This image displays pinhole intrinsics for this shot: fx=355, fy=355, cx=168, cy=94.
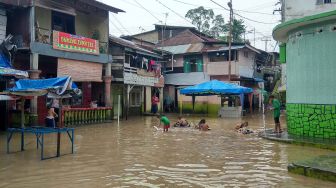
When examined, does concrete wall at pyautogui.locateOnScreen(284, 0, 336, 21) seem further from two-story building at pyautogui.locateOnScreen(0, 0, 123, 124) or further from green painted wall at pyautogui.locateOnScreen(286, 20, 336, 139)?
two-story building at pyautogui.locateOnScreen(0, 0, 123, 124)

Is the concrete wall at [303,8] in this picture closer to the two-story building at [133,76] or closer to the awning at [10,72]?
the two-story building at [133,76]

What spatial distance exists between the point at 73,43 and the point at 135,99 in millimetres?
11340

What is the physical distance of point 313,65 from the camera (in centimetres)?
1274

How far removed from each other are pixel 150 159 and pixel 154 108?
20.9 meters

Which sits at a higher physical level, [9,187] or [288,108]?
[288,108]

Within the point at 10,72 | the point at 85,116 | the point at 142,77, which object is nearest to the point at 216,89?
the point at 142,77

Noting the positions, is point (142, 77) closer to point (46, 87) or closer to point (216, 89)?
point (216, 89)

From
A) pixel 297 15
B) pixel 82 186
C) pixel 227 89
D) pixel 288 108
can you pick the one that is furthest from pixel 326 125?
pixel 297 15

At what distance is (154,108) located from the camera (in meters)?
30.9

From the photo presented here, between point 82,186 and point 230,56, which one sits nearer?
point 82,186

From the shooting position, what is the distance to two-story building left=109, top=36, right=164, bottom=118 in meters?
26.1

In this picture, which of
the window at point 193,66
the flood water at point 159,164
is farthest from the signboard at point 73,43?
the window at point 193,66

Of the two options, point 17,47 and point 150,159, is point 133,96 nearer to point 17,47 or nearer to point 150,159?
point 17,47

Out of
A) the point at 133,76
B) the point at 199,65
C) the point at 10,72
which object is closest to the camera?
the point at 10,72
